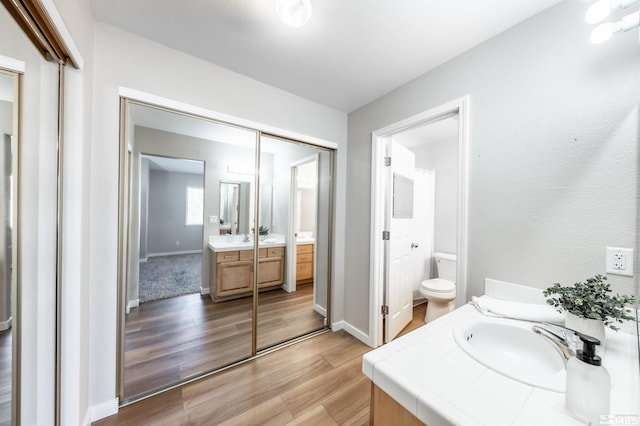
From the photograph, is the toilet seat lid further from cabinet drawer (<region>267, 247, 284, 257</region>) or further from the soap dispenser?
the soap dispenser

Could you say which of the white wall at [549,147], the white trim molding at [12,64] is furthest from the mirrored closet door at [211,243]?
the white wall at [549,147]

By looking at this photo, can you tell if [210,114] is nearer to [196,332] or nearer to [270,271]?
[270,271]

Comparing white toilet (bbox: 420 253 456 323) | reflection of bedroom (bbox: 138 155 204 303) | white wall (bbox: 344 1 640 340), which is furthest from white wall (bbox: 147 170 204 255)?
white toilet (bbox: 420 253 456 323)

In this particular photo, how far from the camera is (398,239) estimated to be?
7.69 feet

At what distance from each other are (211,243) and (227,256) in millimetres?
196

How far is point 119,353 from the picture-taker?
1.48 m

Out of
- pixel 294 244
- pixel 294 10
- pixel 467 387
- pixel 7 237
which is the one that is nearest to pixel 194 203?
pixel 294 244

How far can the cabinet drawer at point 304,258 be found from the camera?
260 cm

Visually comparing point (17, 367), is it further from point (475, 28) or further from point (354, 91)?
point (475, 28)

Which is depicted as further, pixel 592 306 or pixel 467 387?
pixel 592 306

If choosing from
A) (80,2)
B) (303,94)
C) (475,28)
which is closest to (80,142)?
(80,2)

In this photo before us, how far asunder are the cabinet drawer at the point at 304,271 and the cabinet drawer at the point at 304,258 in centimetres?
5

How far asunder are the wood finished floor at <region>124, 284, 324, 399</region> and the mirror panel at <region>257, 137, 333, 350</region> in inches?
0.5

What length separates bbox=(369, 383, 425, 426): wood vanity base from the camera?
680 millimetres
